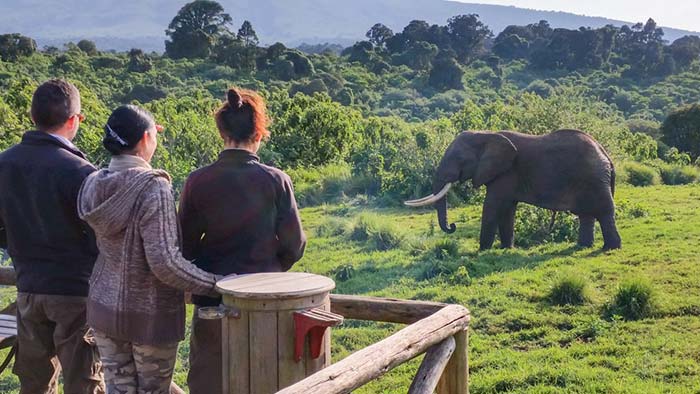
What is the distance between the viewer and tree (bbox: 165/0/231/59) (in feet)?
201

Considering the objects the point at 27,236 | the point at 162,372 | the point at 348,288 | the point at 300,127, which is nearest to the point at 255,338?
the point at 162,372

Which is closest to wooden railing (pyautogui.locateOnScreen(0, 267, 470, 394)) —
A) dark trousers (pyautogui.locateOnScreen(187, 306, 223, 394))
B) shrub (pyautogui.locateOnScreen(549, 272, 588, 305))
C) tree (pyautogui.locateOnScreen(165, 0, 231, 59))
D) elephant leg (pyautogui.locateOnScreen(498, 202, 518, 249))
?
dark trousers (pyautogui.locateOnScreen(187, 306, 223, 394))

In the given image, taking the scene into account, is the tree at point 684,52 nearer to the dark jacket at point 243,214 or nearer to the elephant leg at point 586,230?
the elephant leg at point 586,230

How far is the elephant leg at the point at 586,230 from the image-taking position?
11430 millimetres

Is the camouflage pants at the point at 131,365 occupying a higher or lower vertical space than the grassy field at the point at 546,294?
higher

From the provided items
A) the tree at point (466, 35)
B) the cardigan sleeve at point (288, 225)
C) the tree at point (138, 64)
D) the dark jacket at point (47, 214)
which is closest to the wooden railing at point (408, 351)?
the cardigan sleeve at point (288, 225)

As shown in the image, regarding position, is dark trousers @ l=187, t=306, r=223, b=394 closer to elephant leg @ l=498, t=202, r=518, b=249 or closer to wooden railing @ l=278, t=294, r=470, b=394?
wooden railing @ l=278, t=294, r=470, b=394

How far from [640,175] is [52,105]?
56.4ft

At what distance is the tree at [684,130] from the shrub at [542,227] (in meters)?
18.9

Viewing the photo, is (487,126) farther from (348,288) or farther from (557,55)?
(557,55)

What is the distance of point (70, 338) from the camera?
3629mm

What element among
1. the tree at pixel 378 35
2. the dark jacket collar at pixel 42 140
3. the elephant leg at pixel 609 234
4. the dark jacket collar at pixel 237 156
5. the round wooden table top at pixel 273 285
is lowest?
the elephant leg at pixel 609 234

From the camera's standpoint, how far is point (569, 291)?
323 inches

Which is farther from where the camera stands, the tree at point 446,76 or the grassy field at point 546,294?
the tree at point 446,76
